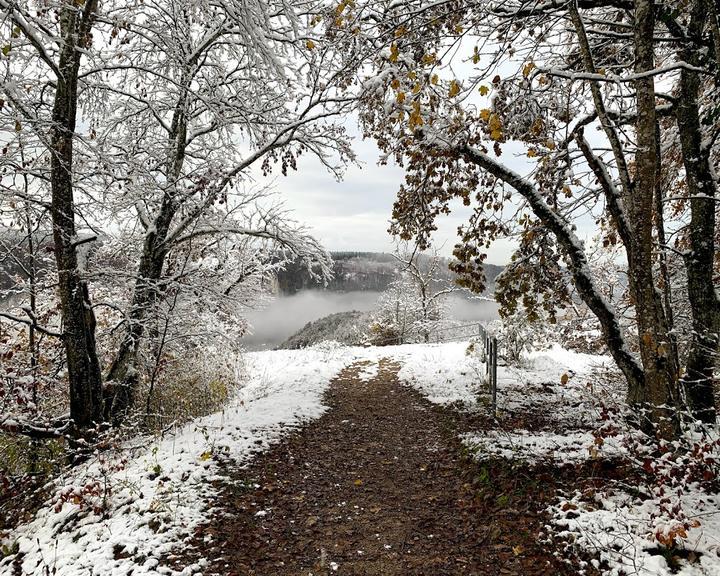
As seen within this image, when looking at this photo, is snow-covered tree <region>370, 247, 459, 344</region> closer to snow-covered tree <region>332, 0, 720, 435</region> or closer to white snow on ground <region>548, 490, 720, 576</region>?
snow-covered tree <region>332, 0, 720, 435</region>

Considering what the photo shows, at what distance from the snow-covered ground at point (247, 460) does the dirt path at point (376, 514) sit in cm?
32

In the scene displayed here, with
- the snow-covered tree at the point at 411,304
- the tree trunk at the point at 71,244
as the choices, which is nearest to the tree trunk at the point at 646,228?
the tree trunk at the point at 71,244

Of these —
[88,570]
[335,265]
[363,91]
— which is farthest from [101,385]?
[363,91]

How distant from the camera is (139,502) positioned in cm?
498

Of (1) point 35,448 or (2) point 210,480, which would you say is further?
(1) point 35,448

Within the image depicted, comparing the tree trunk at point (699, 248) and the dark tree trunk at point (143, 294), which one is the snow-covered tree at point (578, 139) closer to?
the tree trunk at point (699, 248)

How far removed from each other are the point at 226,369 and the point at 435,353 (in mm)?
6928

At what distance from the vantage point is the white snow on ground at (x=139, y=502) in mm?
4242

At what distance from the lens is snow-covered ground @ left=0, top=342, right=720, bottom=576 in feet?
13.0

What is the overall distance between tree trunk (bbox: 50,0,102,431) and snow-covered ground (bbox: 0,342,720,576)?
1.15 meters

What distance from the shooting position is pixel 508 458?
19.8 ft

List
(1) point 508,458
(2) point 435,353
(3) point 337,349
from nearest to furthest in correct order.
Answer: (1) point 508,458, (2) point 435,353, (3) point 337,349

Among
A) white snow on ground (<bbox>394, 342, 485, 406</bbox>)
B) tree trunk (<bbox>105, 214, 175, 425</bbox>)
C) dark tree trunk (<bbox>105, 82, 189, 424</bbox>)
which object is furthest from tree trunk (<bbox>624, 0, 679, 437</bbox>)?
tree trunk (<bbox>105, 214, 175, 425</bbox>)

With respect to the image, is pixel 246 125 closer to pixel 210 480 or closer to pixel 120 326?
pixel 120 326
